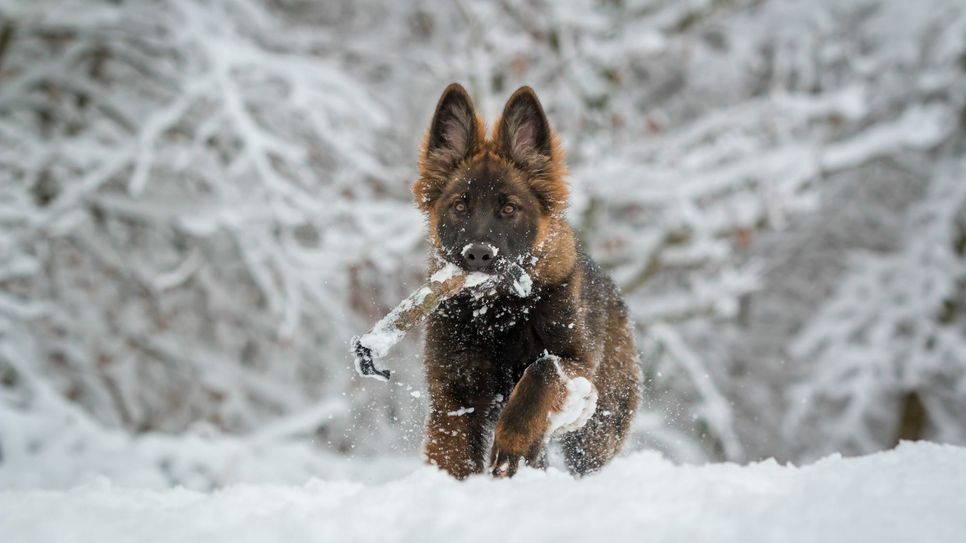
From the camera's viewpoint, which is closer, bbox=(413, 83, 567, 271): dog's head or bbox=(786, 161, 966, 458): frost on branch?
bbox=(413, 83, 567, 271): dog's head

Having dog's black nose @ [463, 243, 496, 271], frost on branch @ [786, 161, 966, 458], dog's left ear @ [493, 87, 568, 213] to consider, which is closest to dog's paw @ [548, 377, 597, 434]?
dog's black nose @ [463, 243, 496, 271]

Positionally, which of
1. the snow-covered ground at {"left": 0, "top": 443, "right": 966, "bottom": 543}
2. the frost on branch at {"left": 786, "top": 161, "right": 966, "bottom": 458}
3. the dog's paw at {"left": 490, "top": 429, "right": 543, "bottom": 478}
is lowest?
the frost on branch at {"left": 786, "top": 161, "right": 966, "bottom": 458}

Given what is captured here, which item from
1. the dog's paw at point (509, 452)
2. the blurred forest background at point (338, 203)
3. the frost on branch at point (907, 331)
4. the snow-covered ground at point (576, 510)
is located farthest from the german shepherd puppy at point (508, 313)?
the frost on branch at point (907, 331)

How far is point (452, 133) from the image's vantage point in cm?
455

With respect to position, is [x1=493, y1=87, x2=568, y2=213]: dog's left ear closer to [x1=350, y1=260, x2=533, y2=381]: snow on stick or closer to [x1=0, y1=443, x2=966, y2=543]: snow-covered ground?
[x1=350, y1=260, x2=533, y2=381]: snow on stick

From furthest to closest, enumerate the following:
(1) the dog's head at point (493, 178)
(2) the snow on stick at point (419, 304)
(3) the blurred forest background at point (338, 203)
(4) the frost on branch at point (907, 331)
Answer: (4) the frost on branch at point (907, 331) < (3) the blurred forest background at point (338, 203) < (1) the dog's head at point (493, 178) < (2) the snow on stick at point (419, 304)

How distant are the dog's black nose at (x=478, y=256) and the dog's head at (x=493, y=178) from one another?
15 centimetres

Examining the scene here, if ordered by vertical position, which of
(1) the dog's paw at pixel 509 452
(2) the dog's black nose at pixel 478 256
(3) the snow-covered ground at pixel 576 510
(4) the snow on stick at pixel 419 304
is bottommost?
(1) the dog's paw at pixel 509 452

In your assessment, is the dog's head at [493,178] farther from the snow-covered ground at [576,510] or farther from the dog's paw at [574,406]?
the snow-covered ground at [576,510]

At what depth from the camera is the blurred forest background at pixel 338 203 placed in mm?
8828

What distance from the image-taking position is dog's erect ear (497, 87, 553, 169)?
4.46m

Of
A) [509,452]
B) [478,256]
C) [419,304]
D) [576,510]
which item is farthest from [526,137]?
[576,510]

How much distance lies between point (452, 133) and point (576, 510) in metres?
2.43

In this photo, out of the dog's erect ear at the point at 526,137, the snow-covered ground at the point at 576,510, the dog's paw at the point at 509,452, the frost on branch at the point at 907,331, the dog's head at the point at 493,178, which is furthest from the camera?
the frost on branch at the point at 907,331
